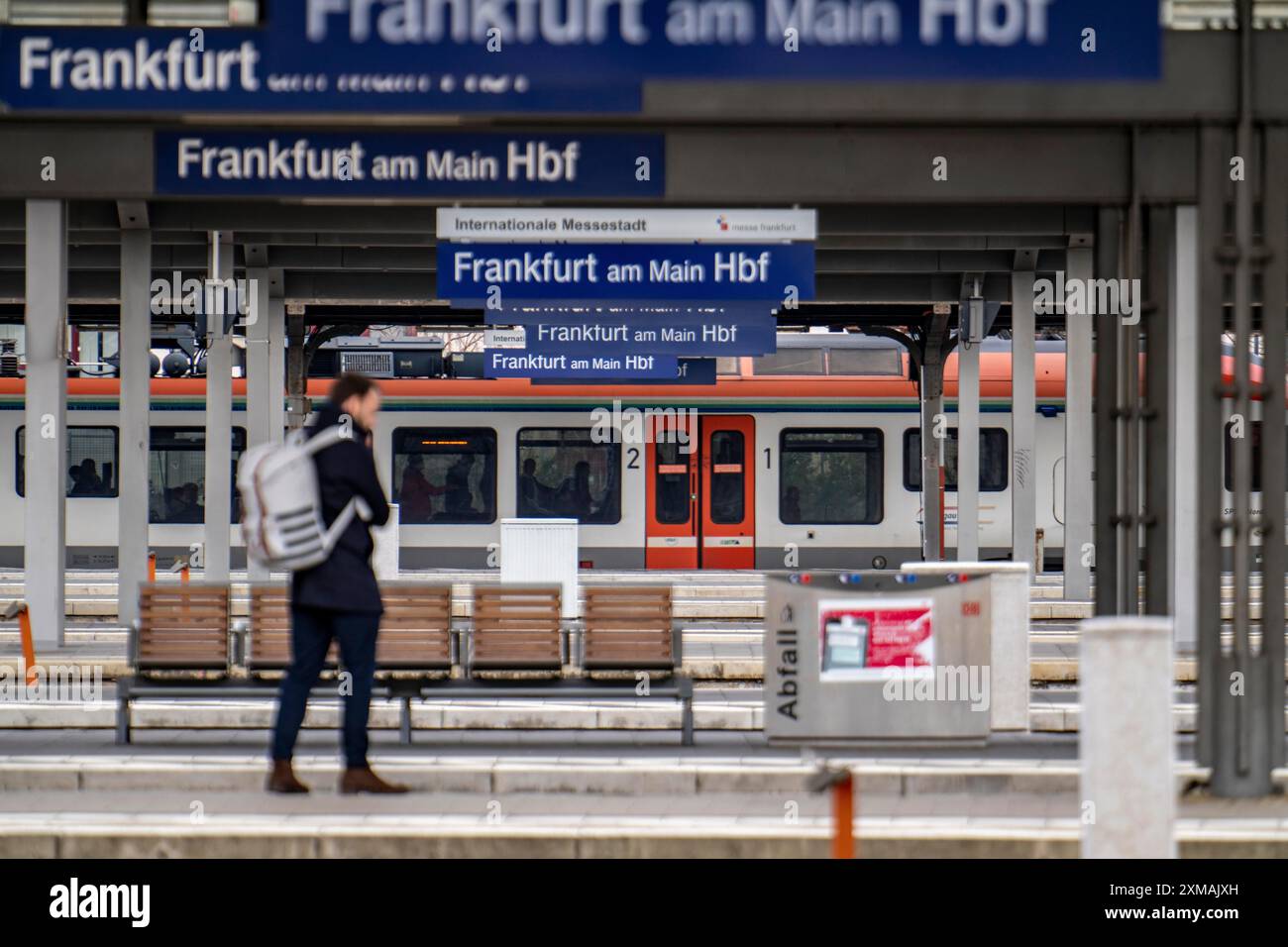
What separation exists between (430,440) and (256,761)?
50.1 feet

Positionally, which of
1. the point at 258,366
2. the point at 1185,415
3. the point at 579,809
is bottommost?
the point at 579,809

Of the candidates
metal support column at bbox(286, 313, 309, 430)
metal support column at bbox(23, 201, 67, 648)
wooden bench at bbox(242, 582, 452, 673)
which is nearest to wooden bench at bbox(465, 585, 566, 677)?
wooden bench at bbox(242, 582, 452, 673)

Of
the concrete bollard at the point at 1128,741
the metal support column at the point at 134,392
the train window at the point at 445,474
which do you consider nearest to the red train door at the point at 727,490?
the train window at the point at 445,474

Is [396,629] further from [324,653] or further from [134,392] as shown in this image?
[134,392]

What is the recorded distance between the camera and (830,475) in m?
23.4

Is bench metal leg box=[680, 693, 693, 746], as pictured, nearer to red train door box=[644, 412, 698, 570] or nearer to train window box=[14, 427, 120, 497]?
red train door box=[644, 412, 698, 570]

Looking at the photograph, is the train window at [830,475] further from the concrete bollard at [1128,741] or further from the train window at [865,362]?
the concrete bollard at [1128,741]

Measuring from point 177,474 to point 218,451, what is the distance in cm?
645

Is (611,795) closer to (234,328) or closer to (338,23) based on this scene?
(338,23)

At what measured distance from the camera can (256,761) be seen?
7934 mm

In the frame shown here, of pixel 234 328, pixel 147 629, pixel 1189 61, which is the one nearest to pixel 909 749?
pixel 1189 61

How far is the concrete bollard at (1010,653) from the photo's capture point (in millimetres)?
9227

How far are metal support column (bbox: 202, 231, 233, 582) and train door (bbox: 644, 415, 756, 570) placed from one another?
7.51 metres

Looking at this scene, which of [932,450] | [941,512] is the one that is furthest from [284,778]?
[941,512]
